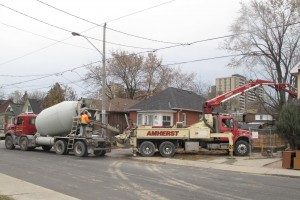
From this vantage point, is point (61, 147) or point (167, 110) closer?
point (61, 147)

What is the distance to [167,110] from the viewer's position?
39219 millimetres

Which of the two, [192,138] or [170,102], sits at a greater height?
[170,102]

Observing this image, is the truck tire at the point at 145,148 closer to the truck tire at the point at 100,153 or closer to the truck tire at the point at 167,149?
the truck tire at the point at 167,149

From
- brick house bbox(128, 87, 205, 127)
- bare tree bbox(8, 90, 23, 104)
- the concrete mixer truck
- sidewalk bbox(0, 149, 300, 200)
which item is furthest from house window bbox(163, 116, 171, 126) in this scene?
bare tree bbox(8, 90, 23, 104)

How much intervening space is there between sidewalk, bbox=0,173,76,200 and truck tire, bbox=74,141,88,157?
11944mm

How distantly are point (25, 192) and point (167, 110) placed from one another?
93.0 feet

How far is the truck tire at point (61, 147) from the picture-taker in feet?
88.0

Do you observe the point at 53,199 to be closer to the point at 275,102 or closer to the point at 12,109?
the point at 275,102

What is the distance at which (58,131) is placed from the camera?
27891mm

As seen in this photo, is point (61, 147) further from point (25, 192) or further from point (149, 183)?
point (25, 192)

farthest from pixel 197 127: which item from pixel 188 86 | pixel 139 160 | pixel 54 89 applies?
pixel 188 86

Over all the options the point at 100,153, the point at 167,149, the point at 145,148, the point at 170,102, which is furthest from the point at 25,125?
the point at 170,102

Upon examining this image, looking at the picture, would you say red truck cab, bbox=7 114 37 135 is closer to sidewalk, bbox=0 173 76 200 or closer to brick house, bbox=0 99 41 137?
sidewalk, bbox=0 173 76 200

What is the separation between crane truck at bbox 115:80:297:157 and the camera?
25.8m
